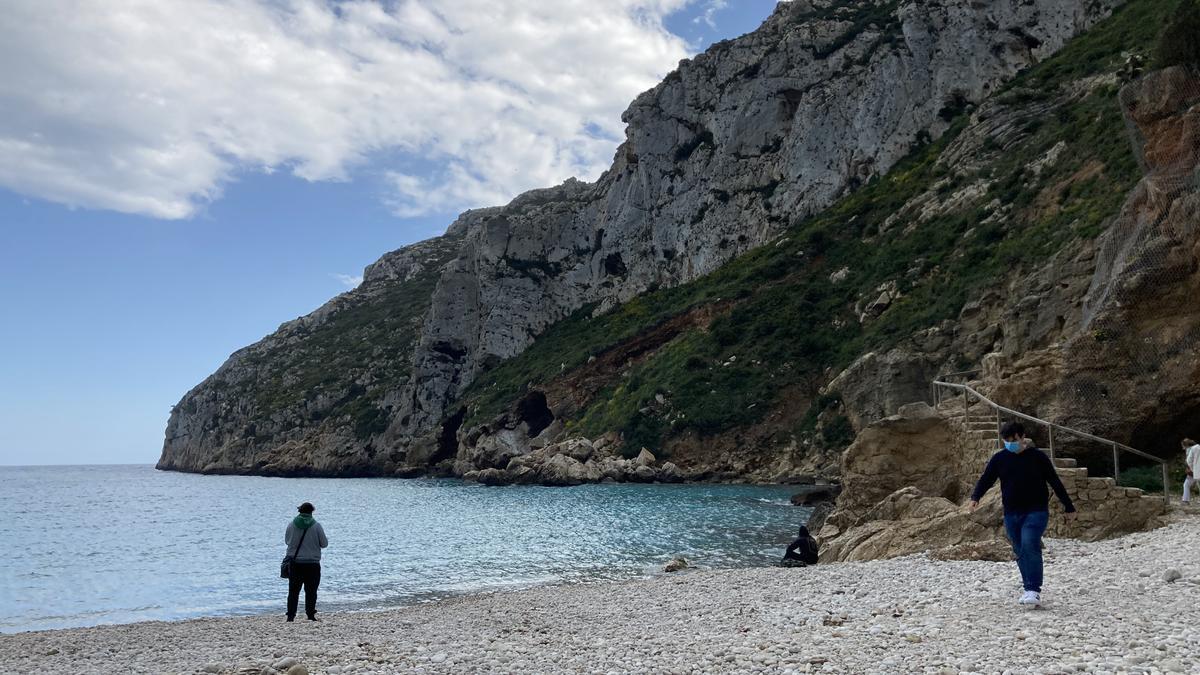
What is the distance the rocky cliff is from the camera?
51.9 m

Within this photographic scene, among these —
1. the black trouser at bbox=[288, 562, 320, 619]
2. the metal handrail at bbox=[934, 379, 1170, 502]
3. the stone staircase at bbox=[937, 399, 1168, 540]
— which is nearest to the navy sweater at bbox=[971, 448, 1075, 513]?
the stone staircase at bbox=[937, 399, 1168, 540]

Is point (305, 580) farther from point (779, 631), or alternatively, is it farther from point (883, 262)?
point (883, 262)

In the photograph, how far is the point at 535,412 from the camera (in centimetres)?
8369

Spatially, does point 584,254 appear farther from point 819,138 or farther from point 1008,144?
point 1008,144

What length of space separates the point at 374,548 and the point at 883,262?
151ft

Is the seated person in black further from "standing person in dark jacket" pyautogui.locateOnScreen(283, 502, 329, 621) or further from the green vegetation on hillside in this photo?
the green vegetation on hillside

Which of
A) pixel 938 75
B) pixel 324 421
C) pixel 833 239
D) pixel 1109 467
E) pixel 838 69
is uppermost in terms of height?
pixel 838 69

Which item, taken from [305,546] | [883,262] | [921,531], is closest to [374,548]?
[305,546]

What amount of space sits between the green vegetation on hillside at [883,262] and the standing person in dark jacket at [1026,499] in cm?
3151

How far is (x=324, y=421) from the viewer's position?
10912cm

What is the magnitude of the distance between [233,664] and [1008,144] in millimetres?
62807

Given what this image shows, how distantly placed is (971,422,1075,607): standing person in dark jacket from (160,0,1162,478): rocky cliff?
1958 centimetres

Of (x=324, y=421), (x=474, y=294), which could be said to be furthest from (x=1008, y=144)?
(x=324, y=421)

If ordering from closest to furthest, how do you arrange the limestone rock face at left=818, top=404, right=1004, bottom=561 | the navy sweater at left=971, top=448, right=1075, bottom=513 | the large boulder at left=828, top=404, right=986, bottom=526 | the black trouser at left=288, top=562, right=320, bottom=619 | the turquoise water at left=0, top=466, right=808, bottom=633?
1. the navy sweater at left=971, top=448, right=1075, bottom=513
2. the black trouser at left=288, top=562, right=320, bottom=619
3. the limestone rock face at left=818, top=404, right=1004, bottom=561
4. the large boulder at left=828, top=404, right=986, bottom=526
5. the turquoise water at left=0, top=466, right=808, bottom=633
